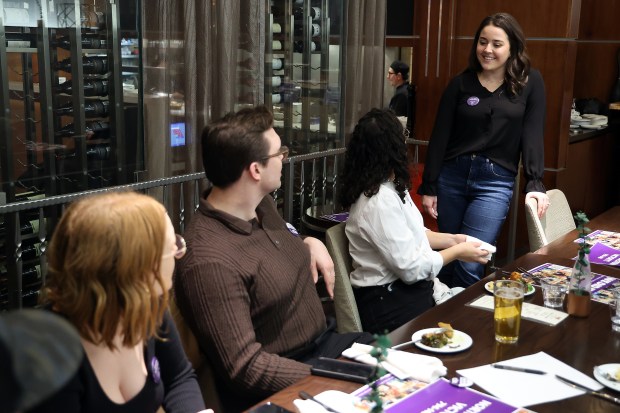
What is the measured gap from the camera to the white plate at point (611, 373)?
1.53m

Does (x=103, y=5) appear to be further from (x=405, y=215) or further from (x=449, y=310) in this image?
(x=449, y=310)

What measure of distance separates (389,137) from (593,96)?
4.98 metres

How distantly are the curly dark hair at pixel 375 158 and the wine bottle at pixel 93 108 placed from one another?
1.59 meters

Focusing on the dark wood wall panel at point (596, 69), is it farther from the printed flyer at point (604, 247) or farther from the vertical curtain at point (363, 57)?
the printed flyer at point (604, 247)

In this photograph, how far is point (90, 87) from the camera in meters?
3.55

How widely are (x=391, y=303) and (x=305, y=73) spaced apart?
2426mm

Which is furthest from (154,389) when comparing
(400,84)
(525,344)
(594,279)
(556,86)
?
(400,84)

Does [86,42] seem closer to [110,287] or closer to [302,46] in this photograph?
[302,46]

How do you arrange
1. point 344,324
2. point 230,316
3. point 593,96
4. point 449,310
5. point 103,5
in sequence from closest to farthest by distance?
point 230,316 → point 449,310 → point 344,324 → point 103,5 → point 593,96

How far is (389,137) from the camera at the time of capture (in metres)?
2.62

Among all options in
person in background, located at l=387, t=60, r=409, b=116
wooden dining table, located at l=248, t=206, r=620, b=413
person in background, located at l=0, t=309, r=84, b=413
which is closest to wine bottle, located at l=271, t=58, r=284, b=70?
wooden dining table, located at l=248, t=206, r=620, b=413

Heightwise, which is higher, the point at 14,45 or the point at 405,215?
the point at 14,45

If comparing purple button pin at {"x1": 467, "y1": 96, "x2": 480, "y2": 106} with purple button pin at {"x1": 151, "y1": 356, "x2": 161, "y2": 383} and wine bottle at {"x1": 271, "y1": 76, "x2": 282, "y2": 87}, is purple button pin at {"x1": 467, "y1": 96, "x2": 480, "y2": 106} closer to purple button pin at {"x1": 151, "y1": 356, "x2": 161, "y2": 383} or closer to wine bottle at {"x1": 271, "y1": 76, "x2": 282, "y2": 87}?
wine bottle at {"x1": 271, "y1": 76, "x2": 282, "y2": 87}

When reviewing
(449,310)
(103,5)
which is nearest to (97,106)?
(103,5)
